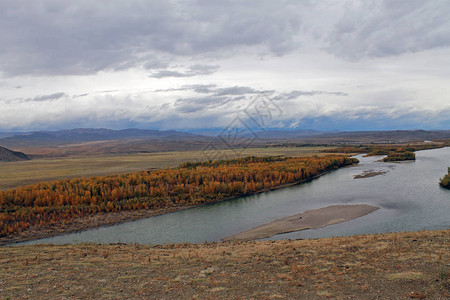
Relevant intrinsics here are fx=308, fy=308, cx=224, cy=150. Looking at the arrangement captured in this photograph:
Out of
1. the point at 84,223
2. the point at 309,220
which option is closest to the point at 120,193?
the point at 84,223

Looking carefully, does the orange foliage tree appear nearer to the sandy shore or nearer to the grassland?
the sandy shore

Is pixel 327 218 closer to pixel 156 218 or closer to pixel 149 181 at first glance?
pixel 156 218

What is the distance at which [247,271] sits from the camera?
1028cm

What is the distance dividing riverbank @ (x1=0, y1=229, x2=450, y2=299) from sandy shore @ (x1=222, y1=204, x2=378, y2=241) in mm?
6356

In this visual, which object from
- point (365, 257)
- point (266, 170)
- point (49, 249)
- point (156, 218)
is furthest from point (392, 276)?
point (266, 170)

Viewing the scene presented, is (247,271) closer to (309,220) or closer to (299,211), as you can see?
(309,220)

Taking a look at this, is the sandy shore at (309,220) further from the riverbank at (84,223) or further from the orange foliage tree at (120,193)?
the orange foliage tree at (120,193)

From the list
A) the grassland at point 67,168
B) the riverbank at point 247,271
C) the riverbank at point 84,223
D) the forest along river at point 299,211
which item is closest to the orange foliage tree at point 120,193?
the riverbank at point 84,223

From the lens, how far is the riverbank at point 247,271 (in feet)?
28.2

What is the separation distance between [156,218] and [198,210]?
4140mm

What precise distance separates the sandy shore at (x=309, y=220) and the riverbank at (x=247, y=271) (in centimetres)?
636

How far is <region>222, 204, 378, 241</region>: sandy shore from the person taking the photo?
19.8 m

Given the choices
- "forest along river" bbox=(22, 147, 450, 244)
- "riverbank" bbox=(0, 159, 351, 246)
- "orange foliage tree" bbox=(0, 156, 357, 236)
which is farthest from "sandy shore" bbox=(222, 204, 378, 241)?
"orange foliage tree" bbox=(0, 156, 357, 236)

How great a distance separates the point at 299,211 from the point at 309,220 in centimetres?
331
